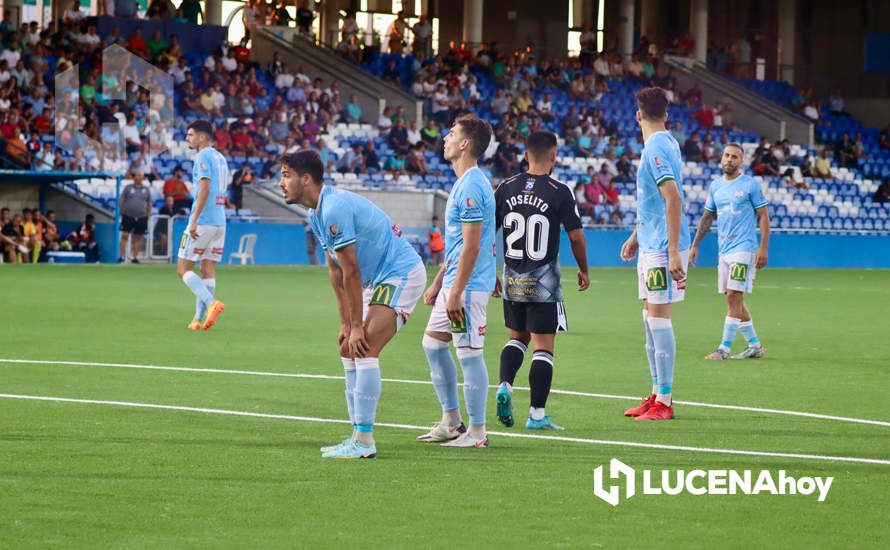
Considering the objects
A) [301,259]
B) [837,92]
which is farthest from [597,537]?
[837,92]

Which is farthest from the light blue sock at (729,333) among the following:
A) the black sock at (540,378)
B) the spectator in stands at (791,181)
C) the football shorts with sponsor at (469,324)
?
the spectator in stands at (791,181)

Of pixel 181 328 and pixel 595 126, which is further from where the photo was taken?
pixel 595 126

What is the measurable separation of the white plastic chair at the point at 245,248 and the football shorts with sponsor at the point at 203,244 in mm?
17587

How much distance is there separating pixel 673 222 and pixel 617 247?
28532mm

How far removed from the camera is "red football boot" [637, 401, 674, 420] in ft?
31.3

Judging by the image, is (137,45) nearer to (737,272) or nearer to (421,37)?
(421,37)

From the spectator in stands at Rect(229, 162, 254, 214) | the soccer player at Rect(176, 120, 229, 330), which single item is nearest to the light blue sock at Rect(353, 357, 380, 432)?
the soccer player at Rect(176, 120, 229, 330)

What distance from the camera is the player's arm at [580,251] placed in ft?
30.0

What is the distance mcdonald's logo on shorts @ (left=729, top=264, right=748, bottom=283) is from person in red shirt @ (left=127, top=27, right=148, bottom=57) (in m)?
25.5

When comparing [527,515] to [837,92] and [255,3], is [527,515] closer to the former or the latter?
[255,3]

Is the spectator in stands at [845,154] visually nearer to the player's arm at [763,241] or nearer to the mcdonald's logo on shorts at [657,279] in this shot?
the player's arm at [763,241]

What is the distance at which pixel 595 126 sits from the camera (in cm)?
4453

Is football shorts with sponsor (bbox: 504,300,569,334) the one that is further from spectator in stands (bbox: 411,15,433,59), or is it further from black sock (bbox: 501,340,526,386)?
spectator in stands (bbox: 411,15,433,59)

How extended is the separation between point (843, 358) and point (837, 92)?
4208 cm
